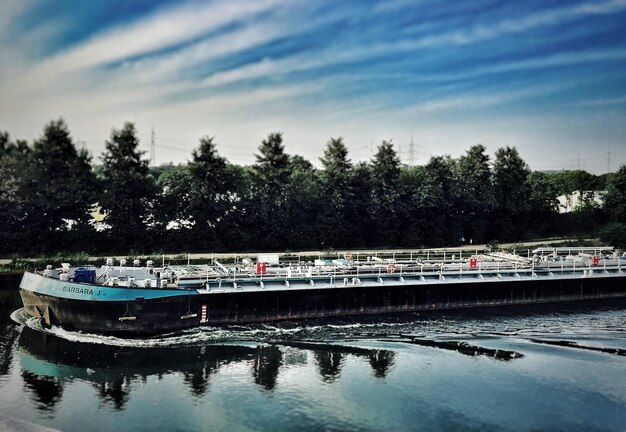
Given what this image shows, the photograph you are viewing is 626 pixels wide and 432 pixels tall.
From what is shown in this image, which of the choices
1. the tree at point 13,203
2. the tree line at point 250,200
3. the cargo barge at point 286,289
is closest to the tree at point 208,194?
the tree line at point 250,200

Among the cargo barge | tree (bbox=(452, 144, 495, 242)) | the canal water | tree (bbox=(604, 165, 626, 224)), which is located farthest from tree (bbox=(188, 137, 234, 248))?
tree (bbox=(604, 165, 626, 224))

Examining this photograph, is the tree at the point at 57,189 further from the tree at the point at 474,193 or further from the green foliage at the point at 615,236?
the green foliage at the point at 615,236

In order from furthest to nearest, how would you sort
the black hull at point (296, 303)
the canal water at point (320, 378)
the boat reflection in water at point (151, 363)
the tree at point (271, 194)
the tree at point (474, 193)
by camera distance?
the tree at point (474, 193) < the tree at point (271, 194) < the black hull at point (296, 303) < the boat reflection in water at point (151, 363) < the canal water at point (320, 378)

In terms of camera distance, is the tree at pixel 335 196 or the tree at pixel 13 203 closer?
the tree at pixel 13 203

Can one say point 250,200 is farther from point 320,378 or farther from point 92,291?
point 320,378

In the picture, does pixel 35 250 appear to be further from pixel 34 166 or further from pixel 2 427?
pixel 2 427

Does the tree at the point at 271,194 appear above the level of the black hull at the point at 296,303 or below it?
above

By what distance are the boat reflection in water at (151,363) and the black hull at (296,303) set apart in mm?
1478

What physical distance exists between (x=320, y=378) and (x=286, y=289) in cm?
923

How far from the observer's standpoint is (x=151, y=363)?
2694 cm

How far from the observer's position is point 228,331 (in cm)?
3177

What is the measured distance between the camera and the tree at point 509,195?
7381 cm

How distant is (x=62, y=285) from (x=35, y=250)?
75.8ft

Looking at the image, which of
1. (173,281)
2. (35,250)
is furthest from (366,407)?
(35,250)
